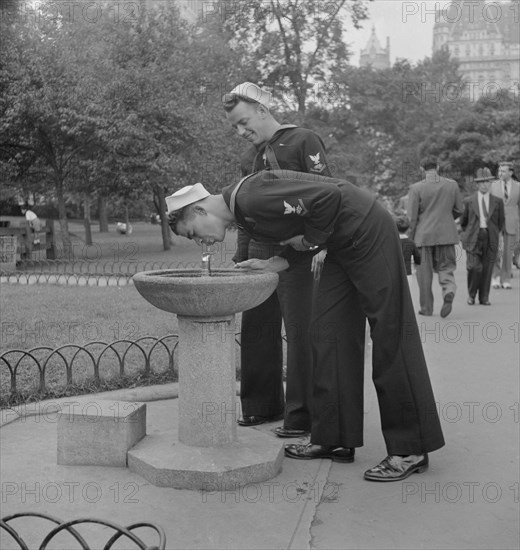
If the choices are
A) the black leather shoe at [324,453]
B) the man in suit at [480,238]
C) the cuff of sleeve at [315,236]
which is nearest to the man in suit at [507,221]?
the man in suit at [480,238]

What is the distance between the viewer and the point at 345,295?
431cm

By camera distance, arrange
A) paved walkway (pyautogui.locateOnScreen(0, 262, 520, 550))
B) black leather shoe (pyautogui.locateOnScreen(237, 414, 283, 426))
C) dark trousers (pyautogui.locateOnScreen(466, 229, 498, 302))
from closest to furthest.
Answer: paved walkway (pyautogui.locateOnScreen(0, 262, 520, 550)) < black leather shoe (pyautogui.locateOnScreen(237, 414, 283, 426)) < dark trousers (pyautogui.locateOnScreen(466, 229, 498, 302))

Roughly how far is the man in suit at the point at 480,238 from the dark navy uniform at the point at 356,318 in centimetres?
Answer: 707

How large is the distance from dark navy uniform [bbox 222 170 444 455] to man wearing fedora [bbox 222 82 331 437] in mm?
493

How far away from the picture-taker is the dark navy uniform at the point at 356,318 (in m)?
4.02

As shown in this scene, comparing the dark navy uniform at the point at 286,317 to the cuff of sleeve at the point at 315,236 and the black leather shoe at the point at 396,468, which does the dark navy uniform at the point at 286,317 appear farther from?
the black leather shoe at the point at 396,468

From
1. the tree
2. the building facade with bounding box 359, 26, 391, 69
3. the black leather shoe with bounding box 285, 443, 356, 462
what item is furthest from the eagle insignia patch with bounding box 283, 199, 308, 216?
the building facade with bounding box 359, 26, 391, 69

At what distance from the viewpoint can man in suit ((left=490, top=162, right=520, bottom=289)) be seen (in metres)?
13.6

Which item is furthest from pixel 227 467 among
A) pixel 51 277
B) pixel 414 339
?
pixel 51 277

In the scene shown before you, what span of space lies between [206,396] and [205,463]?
35 centimetres

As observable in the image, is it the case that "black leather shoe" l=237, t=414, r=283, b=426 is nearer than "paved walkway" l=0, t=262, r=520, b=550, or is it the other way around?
"paved walkway" l=0, t=262, r=520, b=550

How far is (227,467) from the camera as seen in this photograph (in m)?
4.07

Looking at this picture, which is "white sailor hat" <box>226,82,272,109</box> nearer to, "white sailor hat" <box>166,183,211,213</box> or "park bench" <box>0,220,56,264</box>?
"white sailor hat" <box>166,183,211,213</box>

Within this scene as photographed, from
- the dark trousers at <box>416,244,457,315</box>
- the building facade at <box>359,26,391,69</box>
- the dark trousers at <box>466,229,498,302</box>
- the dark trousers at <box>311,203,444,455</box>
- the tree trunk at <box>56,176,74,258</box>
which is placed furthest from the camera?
the building facade at <box>359,26,391,69</box>
